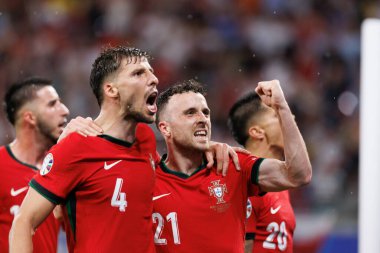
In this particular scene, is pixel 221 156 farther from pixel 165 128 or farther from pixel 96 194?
pixel 96 194

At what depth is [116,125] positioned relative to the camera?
4.52m

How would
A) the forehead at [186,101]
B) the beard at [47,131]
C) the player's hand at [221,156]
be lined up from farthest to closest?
the beard at [47,131]
the forehead at [186,101]
the player's hand at [221,156]

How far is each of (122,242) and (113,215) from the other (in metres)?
0.15

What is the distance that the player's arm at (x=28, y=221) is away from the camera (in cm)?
411

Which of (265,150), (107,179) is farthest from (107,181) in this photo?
(265,150)

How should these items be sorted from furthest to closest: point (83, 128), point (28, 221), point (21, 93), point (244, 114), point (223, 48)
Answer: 1. point (223, 48)
2. point (21, 93)
3. point (244, 114)
4. point (83, 128)
5. point (28, 221)

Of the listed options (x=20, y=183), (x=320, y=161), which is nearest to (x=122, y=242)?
(x=20, y=183)

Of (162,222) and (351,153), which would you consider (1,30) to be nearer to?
(351,153)

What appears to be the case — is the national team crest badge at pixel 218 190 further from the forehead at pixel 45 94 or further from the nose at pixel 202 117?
the forehead at pixel 45 94

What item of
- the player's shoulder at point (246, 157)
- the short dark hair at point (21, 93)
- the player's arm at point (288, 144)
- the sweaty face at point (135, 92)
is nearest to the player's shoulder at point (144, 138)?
the sweaty face at point (135, 92)

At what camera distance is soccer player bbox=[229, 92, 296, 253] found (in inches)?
214

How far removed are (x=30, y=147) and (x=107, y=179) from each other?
2111mm

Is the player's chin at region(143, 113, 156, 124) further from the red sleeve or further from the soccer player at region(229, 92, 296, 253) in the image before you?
the soccer player at region(229, 92, 296, 253)

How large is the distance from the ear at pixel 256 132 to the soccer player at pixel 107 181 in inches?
59.8
